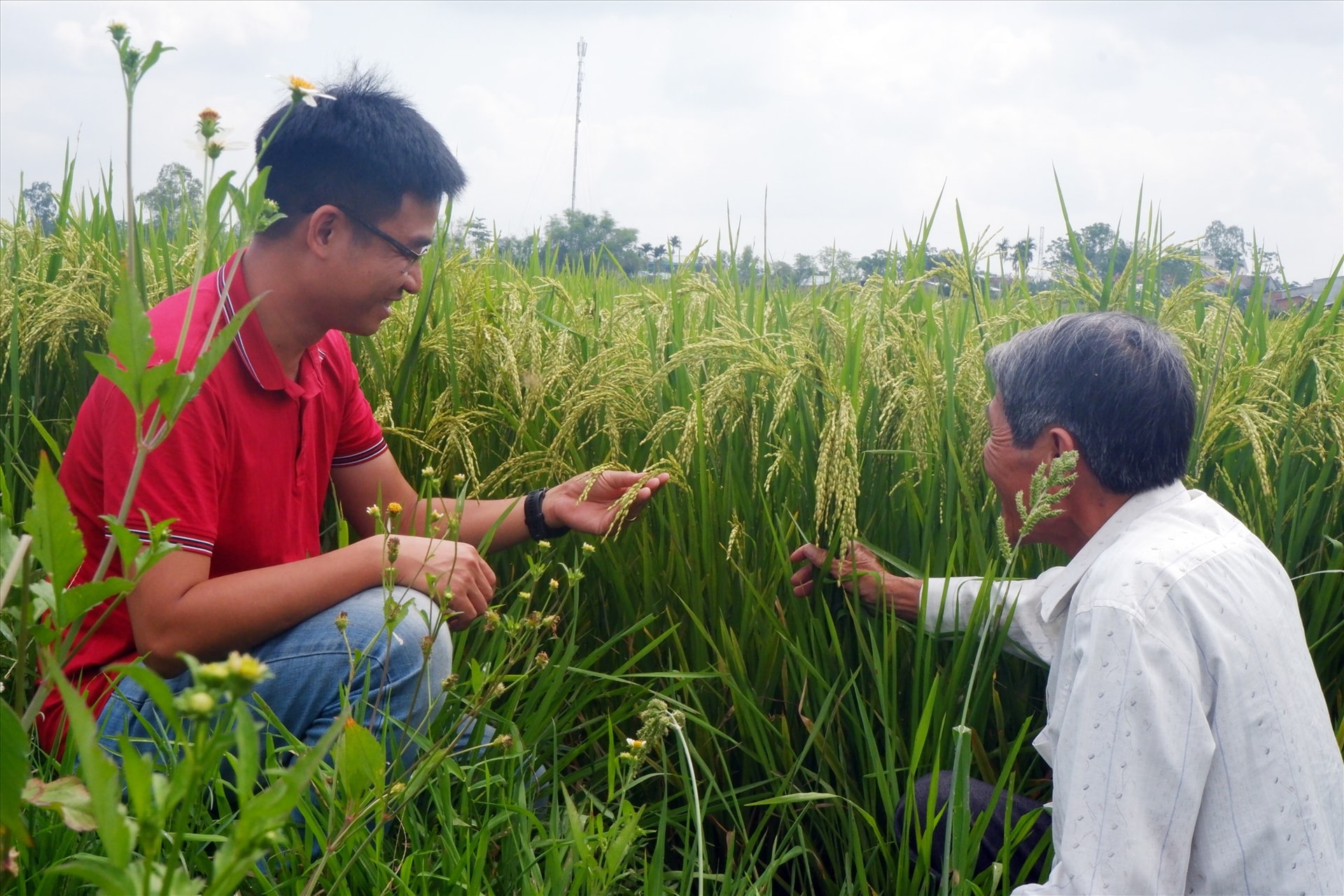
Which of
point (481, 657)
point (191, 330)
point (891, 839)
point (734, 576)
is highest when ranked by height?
point (191, 330)

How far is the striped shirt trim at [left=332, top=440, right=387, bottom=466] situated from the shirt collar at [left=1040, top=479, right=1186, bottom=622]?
1.61 metres

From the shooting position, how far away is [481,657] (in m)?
2.47

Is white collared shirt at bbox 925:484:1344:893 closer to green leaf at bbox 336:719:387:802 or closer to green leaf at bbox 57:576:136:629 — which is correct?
green leaf at bbox 336:719:387:802

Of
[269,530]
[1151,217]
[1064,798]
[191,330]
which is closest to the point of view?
[1064,798]

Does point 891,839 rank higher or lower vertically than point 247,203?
lower

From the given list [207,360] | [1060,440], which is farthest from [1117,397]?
[207,360]

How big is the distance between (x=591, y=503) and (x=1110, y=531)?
3.63ft

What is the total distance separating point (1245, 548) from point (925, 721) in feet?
1.96

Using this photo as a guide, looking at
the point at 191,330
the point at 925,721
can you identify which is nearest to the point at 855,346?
the point at 925,721

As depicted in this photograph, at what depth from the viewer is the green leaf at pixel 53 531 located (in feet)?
3.32

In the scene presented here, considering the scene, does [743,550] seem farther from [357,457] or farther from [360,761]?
[360,761]

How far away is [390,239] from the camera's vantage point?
240 centimetres

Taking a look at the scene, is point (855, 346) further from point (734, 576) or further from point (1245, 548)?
point (1245, 548)

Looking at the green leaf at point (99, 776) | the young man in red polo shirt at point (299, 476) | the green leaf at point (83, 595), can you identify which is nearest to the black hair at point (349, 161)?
the young man in red polo shirt at point (299, 476)
